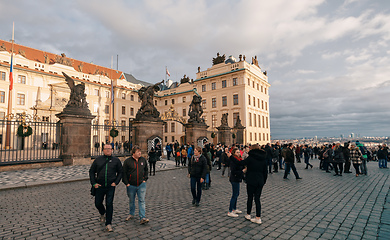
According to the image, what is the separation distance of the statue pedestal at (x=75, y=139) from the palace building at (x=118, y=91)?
69.6 feet

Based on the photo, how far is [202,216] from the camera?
17.4 ft

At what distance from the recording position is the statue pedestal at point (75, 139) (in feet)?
44.5

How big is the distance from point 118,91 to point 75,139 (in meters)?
42.0

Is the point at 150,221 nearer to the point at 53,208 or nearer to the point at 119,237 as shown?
the point at 119,237

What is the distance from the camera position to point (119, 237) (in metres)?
4.10

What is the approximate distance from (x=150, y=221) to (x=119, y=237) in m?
0.94

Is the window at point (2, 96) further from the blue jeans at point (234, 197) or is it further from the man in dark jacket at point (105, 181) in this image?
the blue jeans at point (234, 197)

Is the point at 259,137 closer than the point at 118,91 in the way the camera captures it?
Yes

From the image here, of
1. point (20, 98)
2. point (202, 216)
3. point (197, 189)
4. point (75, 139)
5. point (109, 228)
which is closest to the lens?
point (109, 228)

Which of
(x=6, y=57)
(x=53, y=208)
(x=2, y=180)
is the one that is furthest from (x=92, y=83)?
(x=53, y=208)

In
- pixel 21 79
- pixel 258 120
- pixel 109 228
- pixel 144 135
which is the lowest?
pixel 109 228

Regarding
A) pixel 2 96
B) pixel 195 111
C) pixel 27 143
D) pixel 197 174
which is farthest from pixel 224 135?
pixel 2 96

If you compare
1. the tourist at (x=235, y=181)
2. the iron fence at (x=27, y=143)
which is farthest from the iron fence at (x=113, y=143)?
the tourist at (x=235, y=181)

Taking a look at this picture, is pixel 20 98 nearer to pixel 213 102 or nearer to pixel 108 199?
pixel 213 102
